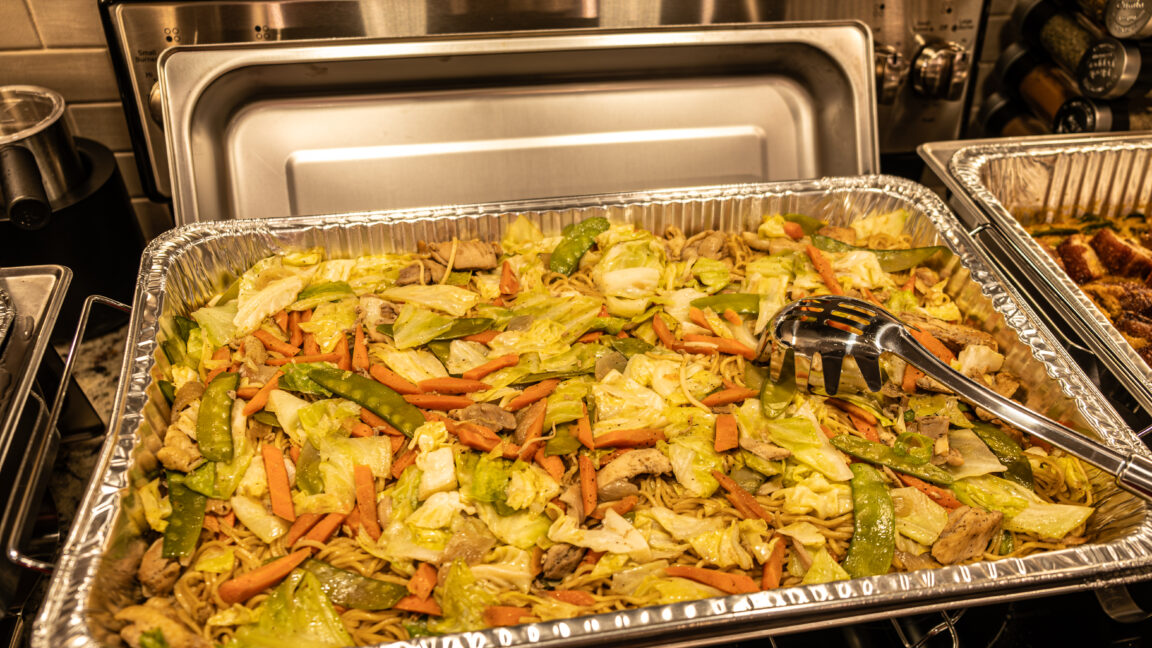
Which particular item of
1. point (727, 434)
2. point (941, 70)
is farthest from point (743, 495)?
point (941, 70)

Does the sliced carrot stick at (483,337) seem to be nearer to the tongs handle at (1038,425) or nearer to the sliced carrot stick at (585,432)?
the sliced carrot stick at (585,432)

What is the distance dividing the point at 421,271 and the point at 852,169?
1.93 meters

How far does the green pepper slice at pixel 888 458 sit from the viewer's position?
210 centimetres

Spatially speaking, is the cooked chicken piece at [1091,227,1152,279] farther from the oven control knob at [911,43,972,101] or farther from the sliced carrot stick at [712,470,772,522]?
the sliced carrot stick at [712,470,772,522]

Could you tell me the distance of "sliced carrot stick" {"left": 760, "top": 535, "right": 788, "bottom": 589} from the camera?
6.08 ft

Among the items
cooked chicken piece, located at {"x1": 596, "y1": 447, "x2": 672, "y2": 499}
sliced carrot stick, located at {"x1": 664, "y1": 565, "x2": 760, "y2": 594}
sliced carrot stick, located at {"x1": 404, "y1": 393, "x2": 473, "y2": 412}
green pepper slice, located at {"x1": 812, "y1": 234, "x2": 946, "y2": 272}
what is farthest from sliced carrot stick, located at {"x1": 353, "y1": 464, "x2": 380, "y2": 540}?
green pepper slice, located at {"x1": 812, "y1": 234, "x2": 946, "y2": 272}

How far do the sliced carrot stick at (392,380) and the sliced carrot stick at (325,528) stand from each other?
1.45ft

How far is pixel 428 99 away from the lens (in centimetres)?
298

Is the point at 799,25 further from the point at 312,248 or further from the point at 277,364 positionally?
the point at 277,364

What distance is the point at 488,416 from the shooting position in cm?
217

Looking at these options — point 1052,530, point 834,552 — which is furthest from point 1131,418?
point 834,552

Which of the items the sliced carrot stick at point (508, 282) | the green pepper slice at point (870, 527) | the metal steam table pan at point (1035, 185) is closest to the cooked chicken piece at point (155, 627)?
the sliced carrot stick at point (508, 282)

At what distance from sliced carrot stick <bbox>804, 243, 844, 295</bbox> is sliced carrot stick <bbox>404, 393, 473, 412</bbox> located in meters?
1.40

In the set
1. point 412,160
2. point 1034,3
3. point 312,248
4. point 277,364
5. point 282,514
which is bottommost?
point 282,514
